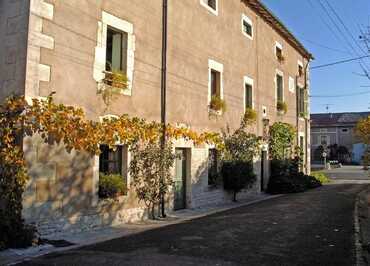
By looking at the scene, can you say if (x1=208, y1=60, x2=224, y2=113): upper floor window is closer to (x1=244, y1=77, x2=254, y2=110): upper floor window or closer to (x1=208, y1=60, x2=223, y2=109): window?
(x1=208, y1=60, x2=223, y2=109): window

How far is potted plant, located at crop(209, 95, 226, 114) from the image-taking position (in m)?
13.9

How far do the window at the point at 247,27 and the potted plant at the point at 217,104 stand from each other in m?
3.92

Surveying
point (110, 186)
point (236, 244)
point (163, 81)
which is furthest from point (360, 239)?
point (163, 81)

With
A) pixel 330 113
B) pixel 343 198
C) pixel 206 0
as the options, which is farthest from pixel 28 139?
pixel 330 113

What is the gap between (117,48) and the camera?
32.6ft

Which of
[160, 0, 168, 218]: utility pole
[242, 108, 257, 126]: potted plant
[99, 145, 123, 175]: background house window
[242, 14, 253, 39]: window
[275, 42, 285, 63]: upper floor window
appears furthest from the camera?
[275, 42, 285, 63]: upper floor window

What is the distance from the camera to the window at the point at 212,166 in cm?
1373

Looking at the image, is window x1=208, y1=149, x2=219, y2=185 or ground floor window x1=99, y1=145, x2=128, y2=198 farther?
window x1=208, y1=149, x2=219, y2=185

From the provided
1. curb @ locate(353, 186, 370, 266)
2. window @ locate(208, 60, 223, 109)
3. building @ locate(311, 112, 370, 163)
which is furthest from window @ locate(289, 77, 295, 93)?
building @ locate(311, 112, 370, 163)

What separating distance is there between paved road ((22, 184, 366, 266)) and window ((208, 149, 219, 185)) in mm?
2844

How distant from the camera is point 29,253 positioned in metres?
6.78

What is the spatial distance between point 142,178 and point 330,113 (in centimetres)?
6328

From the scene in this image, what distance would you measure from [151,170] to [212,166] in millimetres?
3998

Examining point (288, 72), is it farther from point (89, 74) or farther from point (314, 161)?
point (314, 161)
